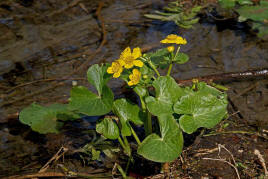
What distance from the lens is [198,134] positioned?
7.48 ft

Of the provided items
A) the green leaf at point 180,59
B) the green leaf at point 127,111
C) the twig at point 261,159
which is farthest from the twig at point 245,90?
the green leaf at point 127,111

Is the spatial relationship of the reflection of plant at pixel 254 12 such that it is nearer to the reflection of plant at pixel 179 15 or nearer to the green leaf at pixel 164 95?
the reflection of plant at pixel 179 15

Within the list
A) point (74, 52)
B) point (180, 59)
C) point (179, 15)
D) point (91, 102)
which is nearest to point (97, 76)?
point (91, 102)

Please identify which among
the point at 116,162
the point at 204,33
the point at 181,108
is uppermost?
the point at 181,108

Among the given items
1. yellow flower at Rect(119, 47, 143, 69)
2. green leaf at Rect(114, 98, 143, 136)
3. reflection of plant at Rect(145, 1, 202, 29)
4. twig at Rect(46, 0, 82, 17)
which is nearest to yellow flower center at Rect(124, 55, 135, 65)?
yellow flower at Rect(119, 47, 143, 69)

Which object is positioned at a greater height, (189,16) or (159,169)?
(189,16)

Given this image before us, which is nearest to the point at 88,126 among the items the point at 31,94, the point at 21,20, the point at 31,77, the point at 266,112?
the point at 31,94

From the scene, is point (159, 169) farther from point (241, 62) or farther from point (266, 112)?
point (241, 62)

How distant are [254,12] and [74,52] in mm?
2163

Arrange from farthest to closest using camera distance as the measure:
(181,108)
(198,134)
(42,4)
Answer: (42,4) → (198,134) → (181,108)

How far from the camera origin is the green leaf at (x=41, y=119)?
235 centimetres

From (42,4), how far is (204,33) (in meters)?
2.21

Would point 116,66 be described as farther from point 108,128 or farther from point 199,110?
point 199,110

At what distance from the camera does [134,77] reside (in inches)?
66.6
